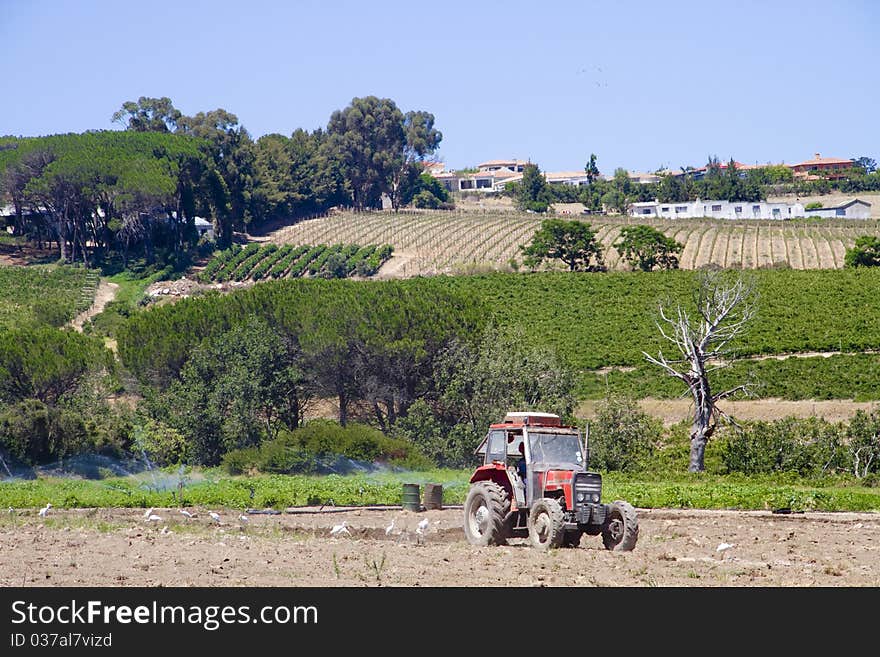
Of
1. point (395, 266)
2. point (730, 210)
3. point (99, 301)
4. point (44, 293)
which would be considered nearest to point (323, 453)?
point (99, 301)

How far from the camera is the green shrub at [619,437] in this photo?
41.1 m

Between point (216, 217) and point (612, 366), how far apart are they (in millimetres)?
58846

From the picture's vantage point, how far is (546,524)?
62.3 feet

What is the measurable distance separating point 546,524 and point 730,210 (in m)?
116

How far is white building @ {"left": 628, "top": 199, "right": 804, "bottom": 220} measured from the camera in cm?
12750

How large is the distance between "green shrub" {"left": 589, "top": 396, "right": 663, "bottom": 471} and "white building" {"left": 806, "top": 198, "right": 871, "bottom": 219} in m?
91.4

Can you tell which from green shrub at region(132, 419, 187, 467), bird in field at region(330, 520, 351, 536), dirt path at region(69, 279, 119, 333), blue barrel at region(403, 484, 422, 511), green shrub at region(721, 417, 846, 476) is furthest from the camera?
dirt path at region(69, 279, 119, 333)

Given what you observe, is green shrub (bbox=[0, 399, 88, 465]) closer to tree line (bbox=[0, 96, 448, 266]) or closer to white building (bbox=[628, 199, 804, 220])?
tree line (bbox=[0, 96, 448, 266])

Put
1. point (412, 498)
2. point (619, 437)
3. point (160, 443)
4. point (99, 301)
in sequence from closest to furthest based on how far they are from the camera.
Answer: point (412, 498) < point (619, 437) < point (160, 443) < point (99, 301)

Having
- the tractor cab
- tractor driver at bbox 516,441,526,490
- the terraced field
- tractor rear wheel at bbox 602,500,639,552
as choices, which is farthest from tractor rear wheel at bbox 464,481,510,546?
the terraced field

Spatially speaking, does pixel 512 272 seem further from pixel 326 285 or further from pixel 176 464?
pixel 176 464

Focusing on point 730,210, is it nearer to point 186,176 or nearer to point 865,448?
point 186,176

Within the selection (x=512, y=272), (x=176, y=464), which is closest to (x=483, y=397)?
(x=176, y=464)
